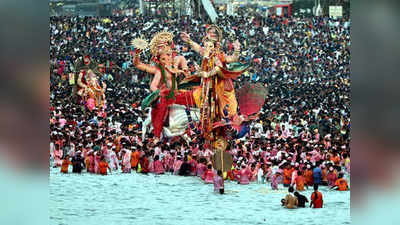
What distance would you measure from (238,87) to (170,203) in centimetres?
272

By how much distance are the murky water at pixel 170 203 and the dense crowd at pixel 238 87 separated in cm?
25

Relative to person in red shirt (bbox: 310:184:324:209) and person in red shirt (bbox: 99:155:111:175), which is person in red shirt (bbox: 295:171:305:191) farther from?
person in red shirt (bbox: 99:155:111:175)

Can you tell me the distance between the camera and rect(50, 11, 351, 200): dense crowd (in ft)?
56.2

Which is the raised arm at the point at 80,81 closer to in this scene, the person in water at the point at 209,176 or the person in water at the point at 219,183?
the person in water at the point at 209,176

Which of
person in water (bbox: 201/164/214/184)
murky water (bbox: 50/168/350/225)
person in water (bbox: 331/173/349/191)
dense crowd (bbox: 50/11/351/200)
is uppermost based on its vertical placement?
dense crowd (bbox: 50/11/351/200)

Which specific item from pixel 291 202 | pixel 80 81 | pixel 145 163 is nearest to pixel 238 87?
→ pixel 145 163

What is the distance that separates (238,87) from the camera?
56.4ft

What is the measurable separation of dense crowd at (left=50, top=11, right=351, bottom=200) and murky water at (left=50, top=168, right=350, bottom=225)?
0.84 feet

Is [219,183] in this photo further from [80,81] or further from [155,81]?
[80,81]

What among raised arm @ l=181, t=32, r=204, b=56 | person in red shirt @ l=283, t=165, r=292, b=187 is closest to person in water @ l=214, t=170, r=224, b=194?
person in red shirt @ l=283, t=165, r=292, b=187
